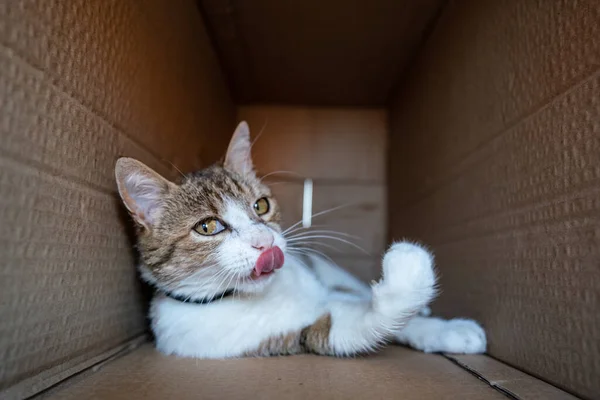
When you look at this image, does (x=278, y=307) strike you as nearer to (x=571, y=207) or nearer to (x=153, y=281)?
(x=153, y=281)

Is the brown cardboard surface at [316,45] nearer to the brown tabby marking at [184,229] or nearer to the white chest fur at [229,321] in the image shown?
the brown tabby marking at [184,229]

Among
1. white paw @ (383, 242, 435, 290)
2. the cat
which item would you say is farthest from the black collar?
white paw @ (383, 242, 435, 290)

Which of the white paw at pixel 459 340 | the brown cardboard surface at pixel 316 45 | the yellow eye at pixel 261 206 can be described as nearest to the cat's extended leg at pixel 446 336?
the white paw at pixel 459 340

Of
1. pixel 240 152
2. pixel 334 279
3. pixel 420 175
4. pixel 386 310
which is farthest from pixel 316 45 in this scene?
pixel 386 310

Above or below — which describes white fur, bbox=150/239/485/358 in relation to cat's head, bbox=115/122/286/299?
below

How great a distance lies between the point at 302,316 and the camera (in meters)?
1.10

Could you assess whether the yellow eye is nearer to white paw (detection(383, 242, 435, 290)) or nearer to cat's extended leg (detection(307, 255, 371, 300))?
cat's extended leg (detection(307, 255, 371, 300))

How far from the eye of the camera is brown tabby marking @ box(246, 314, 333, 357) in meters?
1.04

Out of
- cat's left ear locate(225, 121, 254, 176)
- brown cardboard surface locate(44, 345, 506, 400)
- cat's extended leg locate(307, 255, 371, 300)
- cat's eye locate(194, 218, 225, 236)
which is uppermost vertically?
cat's left ear locate(225, 121, 254, 176)

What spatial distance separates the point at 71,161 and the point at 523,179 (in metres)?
0.87

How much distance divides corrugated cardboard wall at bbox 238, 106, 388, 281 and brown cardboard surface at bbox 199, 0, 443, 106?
9cm

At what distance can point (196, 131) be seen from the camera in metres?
1.65

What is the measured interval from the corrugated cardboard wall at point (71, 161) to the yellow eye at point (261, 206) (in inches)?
11.9

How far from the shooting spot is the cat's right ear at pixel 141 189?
1025 millimetres
